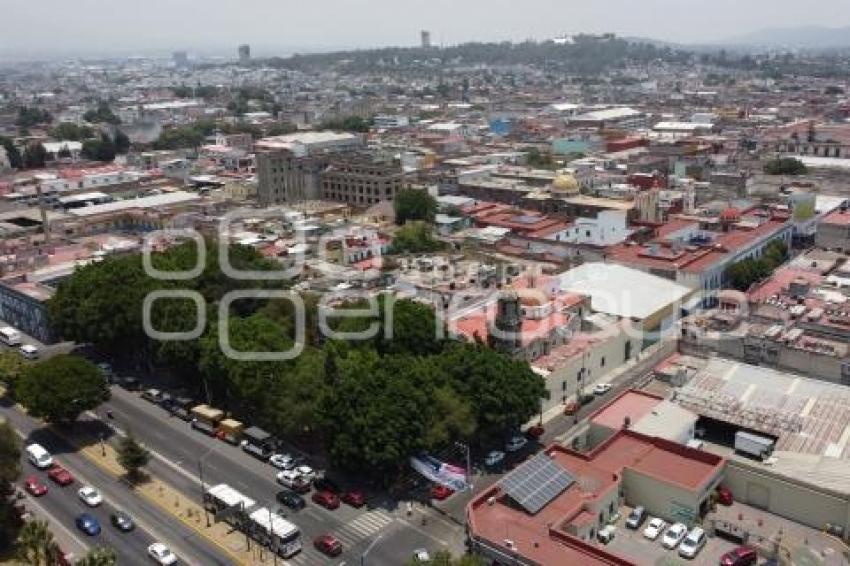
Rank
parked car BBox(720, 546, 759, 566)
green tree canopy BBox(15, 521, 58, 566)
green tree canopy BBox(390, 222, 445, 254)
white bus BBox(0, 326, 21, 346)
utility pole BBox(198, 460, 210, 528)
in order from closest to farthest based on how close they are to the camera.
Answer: green tree canopy BBox(15, 521, 58, 566)
parked car BBox(720, 546, 759, 566)
utility pole BBox(198, 460, 210, 528)
white bus BBox(0, 326, 21, 346)
green tree canopy BBox(390, 222, 445, 254)

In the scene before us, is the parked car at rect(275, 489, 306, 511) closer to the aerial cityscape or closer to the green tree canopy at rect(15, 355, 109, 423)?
the aerial cityscape

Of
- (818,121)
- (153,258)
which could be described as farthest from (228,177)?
(818,121)

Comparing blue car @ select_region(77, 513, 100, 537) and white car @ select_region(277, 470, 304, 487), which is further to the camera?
white car @ select_region(277, 470, 304, 487)

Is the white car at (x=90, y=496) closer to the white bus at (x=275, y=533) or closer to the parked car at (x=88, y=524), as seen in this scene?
the parked car at (x=88, y=524)

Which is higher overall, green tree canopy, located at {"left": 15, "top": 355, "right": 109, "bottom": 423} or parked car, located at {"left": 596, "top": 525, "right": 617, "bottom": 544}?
green tree canopy, located at {"left": 15, "top": 355, "right": 109, "bottom": 423}

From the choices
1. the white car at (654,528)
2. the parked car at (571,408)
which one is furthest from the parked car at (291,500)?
the parked car at (571,408)

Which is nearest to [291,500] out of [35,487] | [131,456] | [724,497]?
[131,456]

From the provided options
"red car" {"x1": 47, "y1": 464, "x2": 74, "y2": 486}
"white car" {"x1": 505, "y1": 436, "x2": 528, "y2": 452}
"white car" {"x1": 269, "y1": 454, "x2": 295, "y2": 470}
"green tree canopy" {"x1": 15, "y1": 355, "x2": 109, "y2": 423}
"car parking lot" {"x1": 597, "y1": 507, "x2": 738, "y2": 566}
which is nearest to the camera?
"car parking lot" {"x1": 597, "y1": 507, "x2": 738, "y2": 566}

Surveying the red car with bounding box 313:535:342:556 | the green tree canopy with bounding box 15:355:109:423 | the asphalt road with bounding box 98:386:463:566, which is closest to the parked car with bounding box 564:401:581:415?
the asphalt road with bounding box 98:386:463:566
